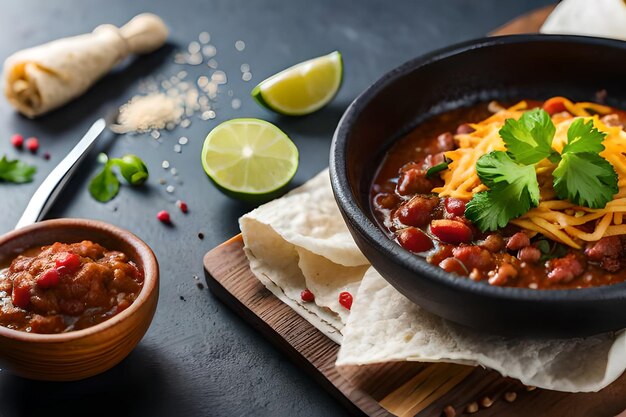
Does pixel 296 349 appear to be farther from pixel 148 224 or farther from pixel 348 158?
pixel 148 224

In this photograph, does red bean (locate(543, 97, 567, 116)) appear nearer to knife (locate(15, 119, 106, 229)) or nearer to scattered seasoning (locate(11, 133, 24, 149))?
knife (locate(15, 119, 106, 229))

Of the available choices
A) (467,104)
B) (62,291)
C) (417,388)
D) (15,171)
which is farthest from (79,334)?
(467,104)

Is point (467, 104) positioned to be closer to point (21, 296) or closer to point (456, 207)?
Result: point (456, 207)

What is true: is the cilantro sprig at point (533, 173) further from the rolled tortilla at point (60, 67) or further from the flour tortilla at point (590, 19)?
the rolled tortilla at point (60, 67)

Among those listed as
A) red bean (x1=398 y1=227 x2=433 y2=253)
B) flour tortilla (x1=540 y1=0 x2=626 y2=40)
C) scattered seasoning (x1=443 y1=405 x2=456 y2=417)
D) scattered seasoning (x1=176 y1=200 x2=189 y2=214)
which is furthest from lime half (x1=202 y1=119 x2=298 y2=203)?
flour tortilla (x1=540 y1=0 x2=626 y2=40)

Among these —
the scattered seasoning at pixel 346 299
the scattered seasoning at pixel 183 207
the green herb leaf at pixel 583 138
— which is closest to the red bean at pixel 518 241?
the green herb leaf at pixel 583 138

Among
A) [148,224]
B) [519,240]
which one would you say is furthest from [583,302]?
[148,224]
